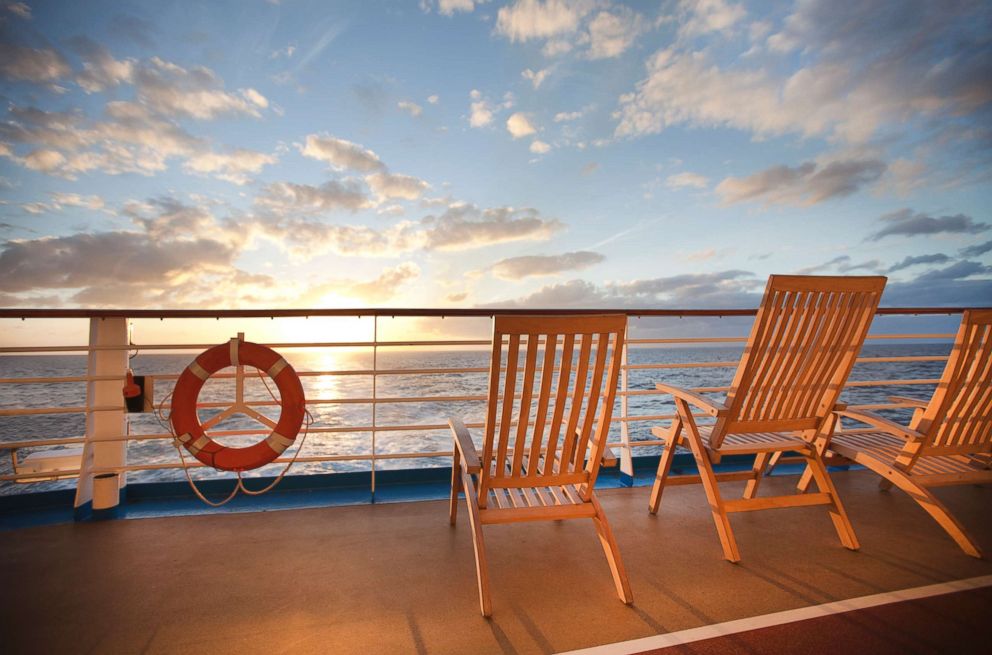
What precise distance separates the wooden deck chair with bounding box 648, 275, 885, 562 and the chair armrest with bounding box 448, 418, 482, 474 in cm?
90

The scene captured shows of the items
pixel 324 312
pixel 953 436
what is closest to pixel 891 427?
pixel 953 436

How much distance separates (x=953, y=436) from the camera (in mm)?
1709

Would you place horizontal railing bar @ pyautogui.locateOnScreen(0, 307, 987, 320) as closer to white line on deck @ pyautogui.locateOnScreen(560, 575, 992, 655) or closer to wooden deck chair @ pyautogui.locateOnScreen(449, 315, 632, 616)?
wooden deck chair @ pyautogui.locateOnScreen(449, 315, 632, 616)

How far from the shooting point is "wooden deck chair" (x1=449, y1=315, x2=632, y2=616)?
127cm

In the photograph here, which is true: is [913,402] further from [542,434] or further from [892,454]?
[542,434]

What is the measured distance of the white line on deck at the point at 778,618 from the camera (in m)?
1.11

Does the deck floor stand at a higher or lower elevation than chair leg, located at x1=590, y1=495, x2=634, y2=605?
lower

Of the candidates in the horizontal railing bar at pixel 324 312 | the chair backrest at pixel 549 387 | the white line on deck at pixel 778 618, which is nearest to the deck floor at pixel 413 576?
the white line on deck at pixel 778 618

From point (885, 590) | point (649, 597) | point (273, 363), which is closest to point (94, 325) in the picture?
point (273, 363)

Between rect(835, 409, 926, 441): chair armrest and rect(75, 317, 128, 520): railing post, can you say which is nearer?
rect(835, 409, 926, 441): chair armrest

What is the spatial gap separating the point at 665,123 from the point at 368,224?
10240mm

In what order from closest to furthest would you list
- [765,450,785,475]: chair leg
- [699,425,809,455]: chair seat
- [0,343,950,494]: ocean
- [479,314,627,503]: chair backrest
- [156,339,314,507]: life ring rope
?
[479,314,627,503]: chair backrest < [699,425,809,455]: chair seat < [156,339,314,507]: life ring rope < [765,450,785,475]: chair leg < [0,343,950,494]: ocean

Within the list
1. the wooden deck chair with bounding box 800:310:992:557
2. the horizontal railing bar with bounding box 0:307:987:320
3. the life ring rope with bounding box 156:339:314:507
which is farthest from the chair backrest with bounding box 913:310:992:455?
the life ring rope with bounding box 156:339:314:507

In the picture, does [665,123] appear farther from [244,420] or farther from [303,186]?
[303,186]
